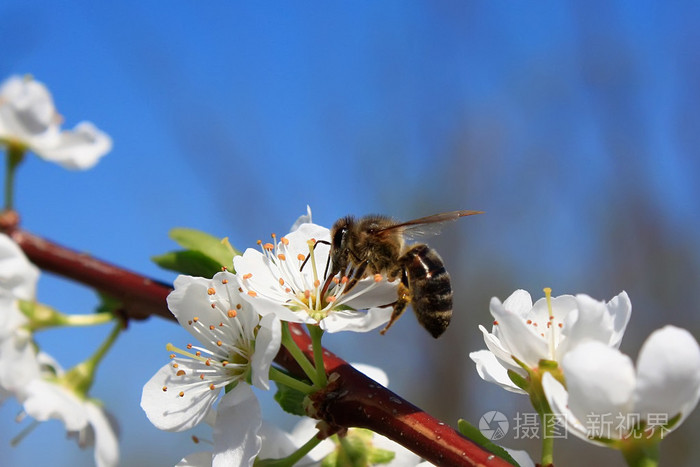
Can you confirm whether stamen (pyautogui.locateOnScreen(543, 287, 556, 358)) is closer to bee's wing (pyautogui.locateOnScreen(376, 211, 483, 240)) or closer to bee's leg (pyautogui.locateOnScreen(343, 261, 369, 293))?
bee's wing (pyautogui.locateOnScreen(376, 211, 483, 240))

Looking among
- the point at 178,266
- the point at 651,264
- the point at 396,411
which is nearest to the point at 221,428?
the point at 396,411

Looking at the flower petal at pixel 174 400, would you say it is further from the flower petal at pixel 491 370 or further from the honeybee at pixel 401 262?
the flower petal at pixel 491 370

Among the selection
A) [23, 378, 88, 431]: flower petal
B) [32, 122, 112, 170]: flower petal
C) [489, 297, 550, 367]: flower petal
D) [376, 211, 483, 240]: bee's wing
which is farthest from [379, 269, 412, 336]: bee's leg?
[32, 122, 112, 170]: flower petal

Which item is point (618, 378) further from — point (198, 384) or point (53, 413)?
point (53, 413)

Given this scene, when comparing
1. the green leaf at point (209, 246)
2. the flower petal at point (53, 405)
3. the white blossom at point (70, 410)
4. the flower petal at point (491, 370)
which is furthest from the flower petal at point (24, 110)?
the flower petal at point (491, 370)

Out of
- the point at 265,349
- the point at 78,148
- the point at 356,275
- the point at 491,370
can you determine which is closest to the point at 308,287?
the point at 356,275

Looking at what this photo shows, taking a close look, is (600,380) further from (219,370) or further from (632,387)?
(219,370)
